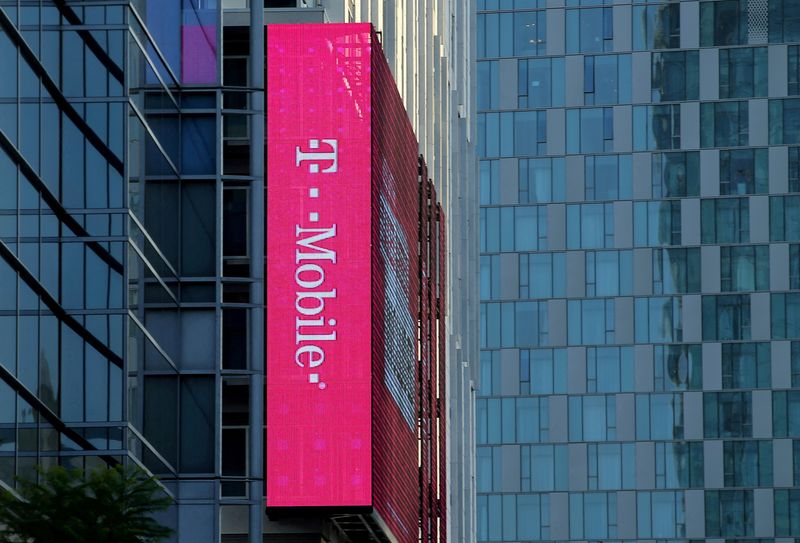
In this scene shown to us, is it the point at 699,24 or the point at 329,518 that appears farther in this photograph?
the point at 699,24

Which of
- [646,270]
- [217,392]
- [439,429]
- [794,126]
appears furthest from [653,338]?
[217,392]

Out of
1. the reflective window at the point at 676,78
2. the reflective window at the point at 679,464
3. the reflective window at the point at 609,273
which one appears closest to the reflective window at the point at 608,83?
the reflective window at the point at 676,78

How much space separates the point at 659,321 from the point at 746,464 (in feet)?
32.4

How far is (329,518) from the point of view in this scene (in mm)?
44625

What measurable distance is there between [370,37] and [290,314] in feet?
18.7

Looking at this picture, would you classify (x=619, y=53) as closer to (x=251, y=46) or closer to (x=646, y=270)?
(x=646, y=270)

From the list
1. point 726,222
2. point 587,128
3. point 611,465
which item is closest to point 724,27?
point 587,128

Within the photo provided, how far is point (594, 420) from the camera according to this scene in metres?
129

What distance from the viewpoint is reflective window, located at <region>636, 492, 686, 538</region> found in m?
126

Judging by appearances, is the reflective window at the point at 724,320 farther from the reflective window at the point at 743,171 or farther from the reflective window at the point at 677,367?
the reflective window at the point at 743,171

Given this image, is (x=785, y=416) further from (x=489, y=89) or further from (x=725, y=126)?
(x=489, y=89)

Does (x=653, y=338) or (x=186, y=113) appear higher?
(x=653, y=338)

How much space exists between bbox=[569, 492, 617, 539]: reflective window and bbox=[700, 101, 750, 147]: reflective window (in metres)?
22.0

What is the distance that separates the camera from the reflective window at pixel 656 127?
132 m
